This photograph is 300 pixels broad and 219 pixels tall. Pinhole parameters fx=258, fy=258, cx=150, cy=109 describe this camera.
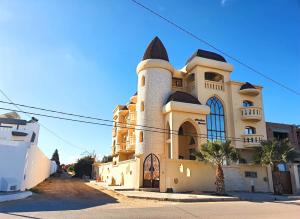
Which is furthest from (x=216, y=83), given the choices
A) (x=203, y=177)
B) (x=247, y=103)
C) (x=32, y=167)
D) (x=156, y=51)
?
(x=32, y=167)

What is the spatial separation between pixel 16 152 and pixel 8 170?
3.64 feet

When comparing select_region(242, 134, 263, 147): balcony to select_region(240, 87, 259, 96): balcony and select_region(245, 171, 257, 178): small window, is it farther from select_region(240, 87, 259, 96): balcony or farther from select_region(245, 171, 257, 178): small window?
select_region(245, 171, 257, 178): small window

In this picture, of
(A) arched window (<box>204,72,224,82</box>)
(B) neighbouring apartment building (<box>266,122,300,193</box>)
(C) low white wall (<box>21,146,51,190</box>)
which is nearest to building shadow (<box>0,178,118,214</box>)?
(C) low white wall (<box>21,146,51,190</box>)

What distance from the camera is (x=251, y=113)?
31.5 meters

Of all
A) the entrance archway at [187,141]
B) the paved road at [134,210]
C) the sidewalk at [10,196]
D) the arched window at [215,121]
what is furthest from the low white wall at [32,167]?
the arched window at [215,121]

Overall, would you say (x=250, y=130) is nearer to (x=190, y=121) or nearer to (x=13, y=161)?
(x=190, y=121)

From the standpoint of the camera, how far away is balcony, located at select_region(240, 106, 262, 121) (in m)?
31.3

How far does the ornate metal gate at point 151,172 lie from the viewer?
22625 mm

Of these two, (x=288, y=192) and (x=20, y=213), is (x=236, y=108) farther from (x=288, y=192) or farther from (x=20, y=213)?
(x=20, y=213)

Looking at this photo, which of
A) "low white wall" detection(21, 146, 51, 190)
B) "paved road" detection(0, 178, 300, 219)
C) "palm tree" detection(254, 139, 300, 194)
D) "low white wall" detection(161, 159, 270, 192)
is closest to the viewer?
"paved road" detection(0, 178, 300, 219)

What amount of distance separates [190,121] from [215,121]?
4740 millimetres

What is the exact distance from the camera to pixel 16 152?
15.6 m

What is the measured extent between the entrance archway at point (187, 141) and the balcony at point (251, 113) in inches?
283

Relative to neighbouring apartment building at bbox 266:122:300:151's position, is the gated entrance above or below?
below
